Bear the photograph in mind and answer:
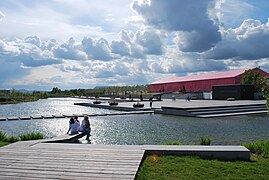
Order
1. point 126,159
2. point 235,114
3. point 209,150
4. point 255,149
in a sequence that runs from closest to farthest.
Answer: point 126,159
point 209,150
point 255,149
point 235,114

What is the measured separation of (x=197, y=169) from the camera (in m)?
5.84

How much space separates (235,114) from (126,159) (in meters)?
17.0

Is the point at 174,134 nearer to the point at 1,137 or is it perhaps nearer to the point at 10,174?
the point at 1,137

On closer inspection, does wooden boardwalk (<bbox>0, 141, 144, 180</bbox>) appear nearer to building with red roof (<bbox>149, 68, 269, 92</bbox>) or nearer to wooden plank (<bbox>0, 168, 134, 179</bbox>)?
wooden plank (<bbox>0, 168, 134, 179</bbox>)

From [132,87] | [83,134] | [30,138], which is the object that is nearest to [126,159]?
[30,138]

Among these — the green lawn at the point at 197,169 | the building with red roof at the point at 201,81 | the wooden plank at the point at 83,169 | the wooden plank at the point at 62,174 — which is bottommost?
the green lawn at the point at 197,169

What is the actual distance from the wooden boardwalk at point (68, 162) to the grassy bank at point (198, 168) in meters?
0.32

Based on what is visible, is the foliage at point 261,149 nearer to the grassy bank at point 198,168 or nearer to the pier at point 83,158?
the grassy bank at point 198,168

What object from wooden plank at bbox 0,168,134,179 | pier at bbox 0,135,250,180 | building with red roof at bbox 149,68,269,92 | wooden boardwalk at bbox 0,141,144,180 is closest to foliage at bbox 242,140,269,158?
pier at bbox 0,135,250,180

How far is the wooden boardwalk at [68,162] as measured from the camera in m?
5.39

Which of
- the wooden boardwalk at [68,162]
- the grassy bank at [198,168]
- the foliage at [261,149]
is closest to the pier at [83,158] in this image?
the wooden boardwalk at [68,162]

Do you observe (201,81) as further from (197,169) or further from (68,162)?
(68,162)

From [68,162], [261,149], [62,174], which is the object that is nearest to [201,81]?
[261,149]

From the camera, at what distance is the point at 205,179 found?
527cm
